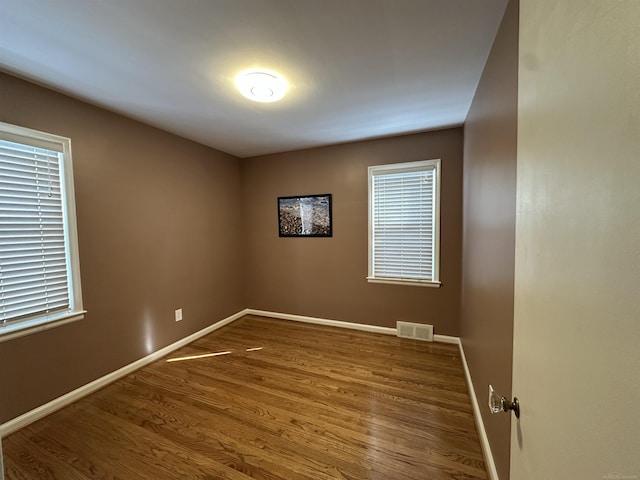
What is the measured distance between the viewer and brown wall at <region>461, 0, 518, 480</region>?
3.95ft

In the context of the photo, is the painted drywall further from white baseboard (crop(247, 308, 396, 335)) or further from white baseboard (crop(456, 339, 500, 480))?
white baseboard (crop(247, 308, 396, 335))

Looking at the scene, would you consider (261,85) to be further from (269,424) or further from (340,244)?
(269,424)

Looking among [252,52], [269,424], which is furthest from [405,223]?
[269,424]

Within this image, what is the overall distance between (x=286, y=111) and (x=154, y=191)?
1619 millimetres

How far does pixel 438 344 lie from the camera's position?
3.00 metres

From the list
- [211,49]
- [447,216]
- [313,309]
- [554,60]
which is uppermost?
[211,49]

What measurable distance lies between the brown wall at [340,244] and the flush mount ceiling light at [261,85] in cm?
150

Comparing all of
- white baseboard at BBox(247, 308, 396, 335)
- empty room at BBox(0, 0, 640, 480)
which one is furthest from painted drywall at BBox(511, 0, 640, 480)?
white baseboard at BBox(247, 308, 396, 335)

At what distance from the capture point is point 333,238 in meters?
3.54

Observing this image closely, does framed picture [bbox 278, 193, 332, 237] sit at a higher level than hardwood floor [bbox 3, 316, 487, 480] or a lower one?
higher

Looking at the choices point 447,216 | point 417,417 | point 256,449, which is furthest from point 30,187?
point 447,216

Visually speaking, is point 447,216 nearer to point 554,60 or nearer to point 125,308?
point 554,60

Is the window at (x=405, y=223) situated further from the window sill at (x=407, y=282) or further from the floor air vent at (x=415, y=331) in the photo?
the floor air vent at (x=415, y=331)

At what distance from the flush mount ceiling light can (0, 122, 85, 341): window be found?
1.49 m
